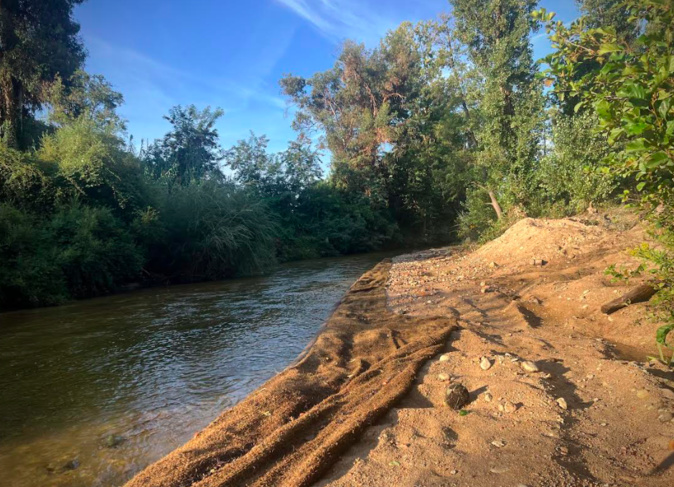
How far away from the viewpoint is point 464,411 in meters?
3.18

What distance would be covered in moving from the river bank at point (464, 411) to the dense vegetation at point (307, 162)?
1092mm

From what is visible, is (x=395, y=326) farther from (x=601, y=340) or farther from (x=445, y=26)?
(x=445, y=26)

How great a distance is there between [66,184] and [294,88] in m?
27.5

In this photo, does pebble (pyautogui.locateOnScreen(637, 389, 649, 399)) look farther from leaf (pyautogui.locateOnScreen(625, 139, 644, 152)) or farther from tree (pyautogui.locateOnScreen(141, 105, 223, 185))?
tree (pyautogui.locateOnScreen(141, 105, 223, 185))

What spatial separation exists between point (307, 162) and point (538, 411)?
28.4m

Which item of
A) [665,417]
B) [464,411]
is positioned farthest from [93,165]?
[665,417]

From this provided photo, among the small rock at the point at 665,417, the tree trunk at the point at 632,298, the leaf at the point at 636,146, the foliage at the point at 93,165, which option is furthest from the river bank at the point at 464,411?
the foliage at the point at 93,165

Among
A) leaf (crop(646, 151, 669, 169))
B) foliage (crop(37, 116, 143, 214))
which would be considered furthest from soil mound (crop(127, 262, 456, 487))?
foliage (crop(37, 116, 143, 214))

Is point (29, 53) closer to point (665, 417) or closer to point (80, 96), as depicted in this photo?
point (80, 96)

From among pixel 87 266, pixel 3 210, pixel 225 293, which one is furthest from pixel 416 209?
pixel 3 210

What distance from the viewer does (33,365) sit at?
5938 mm

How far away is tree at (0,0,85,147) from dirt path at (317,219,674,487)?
69.9ft

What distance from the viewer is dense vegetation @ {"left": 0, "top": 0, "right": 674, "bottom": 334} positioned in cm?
305

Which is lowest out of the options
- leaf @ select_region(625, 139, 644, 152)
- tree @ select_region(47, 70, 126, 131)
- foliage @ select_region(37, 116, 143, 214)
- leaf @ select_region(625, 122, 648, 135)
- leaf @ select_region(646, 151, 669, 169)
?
leaf @ select_region(646, 151, 669, 169)
